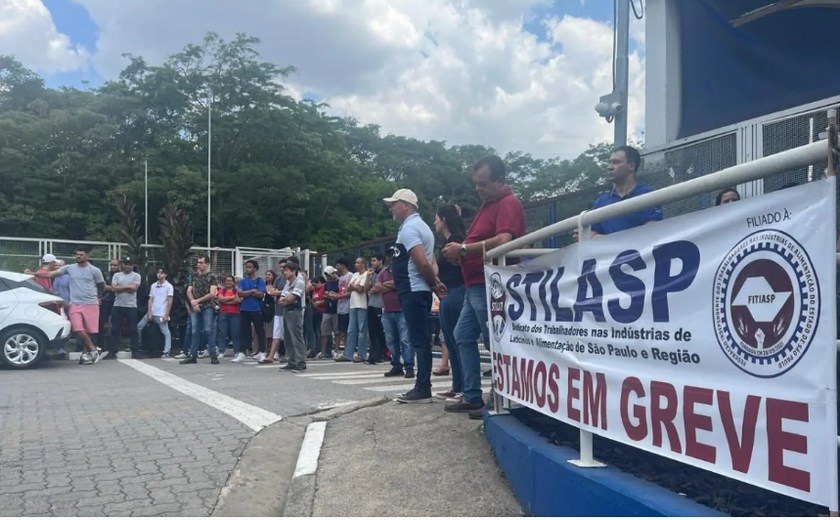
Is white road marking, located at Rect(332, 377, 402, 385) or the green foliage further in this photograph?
the green foliage

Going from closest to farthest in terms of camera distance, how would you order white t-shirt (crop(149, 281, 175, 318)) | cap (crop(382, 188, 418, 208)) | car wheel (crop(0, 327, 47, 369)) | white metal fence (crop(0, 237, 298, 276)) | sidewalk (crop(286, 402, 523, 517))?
sidewalk (crop(286, 402, 523, 517))
cap (crop(382, 188, 418, 208))
car wheel (crop(0, 327, 47, 369))
white t-shirt (crop(149, 281, 175, 318))
white metal fence (crop(0, 237, 298, 276))

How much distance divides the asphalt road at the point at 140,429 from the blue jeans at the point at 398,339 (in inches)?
14.7

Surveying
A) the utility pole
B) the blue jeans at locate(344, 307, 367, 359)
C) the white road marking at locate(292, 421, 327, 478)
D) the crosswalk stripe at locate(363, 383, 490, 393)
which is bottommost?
the crosswalk stripe at locate(363, 383, 490, 393)

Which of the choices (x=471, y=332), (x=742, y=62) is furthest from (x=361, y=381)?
(x=742, y=62)

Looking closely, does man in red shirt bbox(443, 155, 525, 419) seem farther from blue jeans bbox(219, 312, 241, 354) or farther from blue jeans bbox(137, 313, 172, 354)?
blue jeans bbox(137, 313, 172, 354)

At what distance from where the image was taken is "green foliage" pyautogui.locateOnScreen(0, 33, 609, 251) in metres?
38.0

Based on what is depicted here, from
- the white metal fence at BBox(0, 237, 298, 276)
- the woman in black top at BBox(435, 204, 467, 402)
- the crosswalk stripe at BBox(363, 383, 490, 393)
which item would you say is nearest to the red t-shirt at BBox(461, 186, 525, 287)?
the woman in black top at BBox(435, 204, 467, 402)

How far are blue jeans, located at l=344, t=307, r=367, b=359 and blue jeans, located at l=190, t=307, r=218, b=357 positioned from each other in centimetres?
244

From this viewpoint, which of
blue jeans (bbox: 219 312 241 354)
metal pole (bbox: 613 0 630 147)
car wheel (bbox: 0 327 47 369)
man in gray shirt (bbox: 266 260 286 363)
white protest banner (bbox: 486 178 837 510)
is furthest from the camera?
→ blue jeans (bbox: 219 312 241 354)

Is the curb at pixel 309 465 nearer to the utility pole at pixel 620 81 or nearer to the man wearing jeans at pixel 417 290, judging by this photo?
the man wearing jeans at pixel 417 290

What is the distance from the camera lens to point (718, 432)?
250cm

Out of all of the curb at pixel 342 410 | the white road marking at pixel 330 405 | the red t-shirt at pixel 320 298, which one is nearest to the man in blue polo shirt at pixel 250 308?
the red t-shirt at pixel 320 298

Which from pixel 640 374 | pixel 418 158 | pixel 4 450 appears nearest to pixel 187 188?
pixel 418 158

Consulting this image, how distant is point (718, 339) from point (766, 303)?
0.24 m
